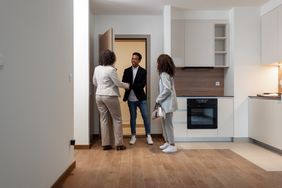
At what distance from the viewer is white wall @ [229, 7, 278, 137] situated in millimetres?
5586

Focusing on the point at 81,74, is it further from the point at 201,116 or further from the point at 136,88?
the point at 201,116

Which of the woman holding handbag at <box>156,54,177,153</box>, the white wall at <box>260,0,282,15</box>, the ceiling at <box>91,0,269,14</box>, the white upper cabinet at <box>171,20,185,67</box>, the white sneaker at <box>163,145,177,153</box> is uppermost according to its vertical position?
the ceiling at <box>91,0,269,14</box>

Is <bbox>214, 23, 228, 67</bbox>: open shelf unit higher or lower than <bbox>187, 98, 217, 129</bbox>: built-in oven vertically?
higher

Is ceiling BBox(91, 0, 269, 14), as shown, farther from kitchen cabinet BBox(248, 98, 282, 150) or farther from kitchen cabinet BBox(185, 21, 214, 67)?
kitchen cabinet BBox(248, 98, 282, 150)

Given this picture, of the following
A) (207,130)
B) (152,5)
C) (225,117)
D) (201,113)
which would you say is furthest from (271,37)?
(152,5)

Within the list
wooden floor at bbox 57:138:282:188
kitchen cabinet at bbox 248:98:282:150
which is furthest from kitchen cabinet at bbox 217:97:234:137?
wooden floor at bbox 57:138:282:188

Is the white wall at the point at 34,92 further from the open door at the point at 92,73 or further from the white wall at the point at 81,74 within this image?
the open door at the point at 92,73

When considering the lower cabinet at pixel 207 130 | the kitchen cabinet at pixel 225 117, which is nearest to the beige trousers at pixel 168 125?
the lower cabinet at pixel 207 130

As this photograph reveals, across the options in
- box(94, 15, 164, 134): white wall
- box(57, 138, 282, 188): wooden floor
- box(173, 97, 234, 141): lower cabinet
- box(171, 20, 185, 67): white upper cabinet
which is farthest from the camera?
box(94, 15, 164, 134): white wall

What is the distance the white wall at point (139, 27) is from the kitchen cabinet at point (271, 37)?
1842 mm

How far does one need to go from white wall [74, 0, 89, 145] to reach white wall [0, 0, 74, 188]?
1.41m

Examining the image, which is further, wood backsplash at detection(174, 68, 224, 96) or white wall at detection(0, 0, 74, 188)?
wood backsplash at detection(174, 68, 224, 96)

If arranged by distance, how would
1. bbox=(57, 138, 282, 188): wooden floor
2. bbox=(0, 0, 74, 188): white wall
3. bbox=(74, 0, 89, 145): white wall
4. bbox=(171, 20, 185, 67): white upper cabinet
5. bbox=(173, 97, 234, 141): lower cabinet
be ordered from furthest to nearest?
bbox=(171, 20, 185, 67): white upper cabinet
bbox=(173, 97, 234, 141): lower cabinet
bbox=(74, 0, 89, 145): white wall
bbox=(57, 138, 282, 188): wooden floor
bbox=(0, 0, 74, 188): white wall

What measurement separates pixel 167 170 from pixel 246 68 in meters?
2.91
